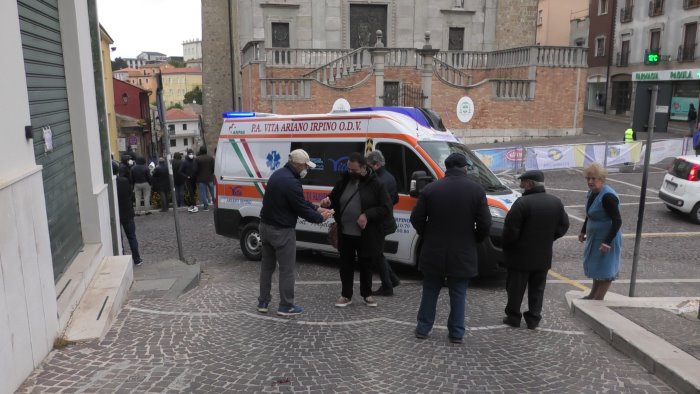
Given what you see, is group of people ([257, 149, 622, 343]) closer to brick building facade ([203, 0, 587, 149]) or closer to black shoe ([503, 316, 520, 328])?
black shoe ([503, 316, 520, 328])

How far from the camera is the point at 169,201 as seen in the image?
15031 millimetres

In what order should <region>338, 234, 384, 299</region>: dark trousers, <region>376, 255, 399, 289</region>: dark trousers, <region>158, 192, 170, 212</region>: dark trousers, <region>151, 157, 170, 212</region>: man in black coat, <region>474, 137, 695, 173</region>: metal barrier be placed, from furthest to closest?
<region>474, 137, 695, 173</region>: metal barrier < <region>158, 192, 170, 212</region>: dark trousers < <region>151, 157, 170, 212</region>: man in black coat < <region>376, 255, 399, 289</region>: dark trousers < <region>338, 234, 384, 299</region>: dark trousers

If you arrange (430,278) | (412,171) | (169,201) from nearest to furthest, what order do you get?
(430,278) → (412,171) → (169,201)

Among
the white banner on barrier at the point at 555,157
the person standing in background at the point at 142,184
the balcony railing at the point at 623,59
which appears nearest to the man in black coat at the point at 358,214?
the person standing in background at the point at 142,184

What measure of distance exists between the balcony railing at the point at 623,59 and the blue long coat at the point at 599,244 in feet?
129

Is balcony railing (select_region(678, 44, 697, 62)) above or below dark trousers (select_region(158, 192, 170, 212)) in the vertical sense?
above

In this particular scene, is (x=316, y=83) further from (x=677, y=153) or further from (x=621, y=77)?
(x=621, y=77)

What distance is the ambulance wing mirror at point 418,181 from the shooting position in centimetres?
688

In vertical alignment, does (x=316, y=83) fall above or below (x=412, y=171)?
above

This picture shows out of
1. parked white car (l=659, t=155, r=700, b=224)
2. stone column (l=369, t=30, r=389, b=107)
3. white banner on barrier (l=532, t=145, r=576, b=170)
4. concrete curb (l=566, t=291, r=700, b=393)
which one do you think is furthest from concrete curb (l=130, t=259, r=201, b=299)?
stone column (l=369, t=30, r=389, b=107)

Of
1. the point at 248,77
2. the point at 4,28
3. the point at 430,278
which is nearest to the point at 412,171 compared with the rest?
the point at 430,278

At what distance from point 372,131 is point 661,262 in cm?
535

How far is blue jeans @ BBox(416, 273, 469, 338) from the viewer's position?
5004 mm

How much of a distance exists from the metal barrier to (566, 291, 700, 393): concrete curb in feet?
38.0
